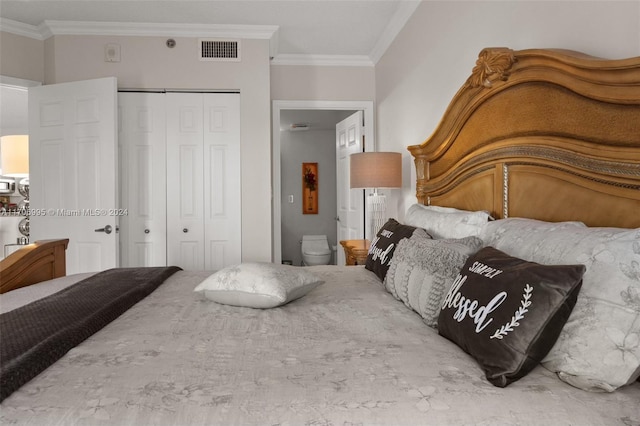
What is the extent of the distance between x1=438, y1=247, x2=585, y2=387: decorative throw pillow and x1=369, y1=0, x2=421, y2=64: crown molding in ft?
8.28

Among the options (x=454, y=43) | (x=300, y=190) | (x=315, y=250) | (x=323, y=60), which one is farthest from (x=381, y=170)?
(x=300, y=190)

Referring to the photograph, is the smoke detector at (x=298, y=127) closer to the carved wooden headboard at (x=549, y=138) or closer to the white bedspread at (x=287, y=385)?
the carved wooden headboard at (x=549, y=138)

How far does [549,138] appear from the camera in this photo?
1.49 metres

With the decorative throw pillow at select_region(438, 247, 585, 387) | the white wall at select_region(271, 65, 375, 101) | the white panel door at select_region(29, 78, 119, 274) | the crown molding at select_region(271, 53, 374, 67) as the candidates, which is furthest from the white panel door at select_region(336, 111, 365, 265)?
the decorative throw pillow at select_region(438, 247, 585, 387)

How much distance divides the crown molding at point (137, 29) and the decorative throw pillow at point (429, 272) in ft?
8.98

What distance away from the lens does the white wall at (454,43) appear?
1.33 m

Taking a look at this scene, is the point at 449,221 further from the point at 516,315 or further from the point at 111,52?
the point at 111,52

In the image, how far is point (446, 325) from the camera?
3.84 feet

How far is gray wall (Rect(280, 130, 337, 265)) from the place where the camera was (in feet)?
21.7

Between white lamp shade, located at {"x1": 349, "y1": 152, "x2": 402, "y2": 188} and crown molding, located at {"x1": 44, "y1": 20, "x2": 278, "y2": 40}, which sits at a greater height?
crown molding, located at {"x1": 44, "y1": 20, "x2": 278, "y2": 40}

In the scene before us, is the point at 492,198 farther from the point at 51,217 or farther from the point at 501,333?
the point at 51,217

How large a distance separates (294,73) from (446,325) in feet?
11.7

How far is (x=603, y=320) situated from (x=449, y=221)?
1.00m

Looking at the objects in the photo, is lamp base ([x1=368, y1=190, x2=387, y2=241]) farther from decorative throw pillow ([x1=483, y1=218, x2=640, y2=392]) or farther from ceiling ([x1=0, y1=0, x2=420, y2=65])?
decorative throw pillow ([x1=483, y1=218, x2=640, y2=392])
